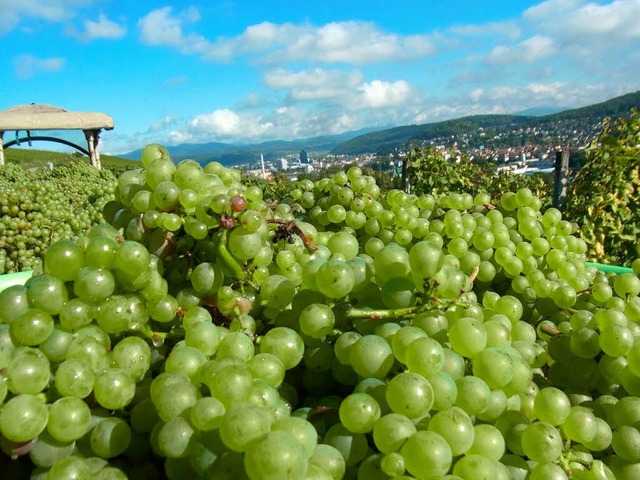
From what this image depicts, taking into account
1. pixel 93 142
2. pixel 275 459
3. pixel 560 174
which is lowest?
pixel 560 174

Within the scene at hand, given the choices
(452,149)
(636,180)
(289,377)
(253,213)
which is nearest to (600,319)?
(289,377)


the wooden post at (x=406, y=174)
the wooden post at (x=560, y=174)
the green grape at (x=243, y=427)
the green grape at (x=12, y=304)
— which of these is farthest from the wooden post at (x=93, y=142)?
the green grape at (x=243, y=427)

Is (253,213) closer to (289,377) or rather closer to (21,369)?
(289,377)

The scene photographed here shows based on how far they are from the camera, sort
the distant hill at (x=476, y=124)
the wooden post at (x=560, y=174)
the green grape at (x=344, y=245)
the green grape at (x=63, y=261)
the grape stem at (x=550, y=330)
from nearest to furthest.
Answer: the green grape at (x=63, y=261), the grape stem at (x=550, y=330), the green grape at (x=344, y=245), the wooden post at (x=560, y=174), the distant hill at (x=476, y=124)

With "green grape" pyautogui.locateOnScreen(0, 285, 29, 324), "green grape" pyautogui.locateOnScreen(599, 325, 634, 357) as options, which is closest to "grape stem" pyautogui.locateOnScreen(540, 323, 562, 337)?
"green grape" pyautogui.locateOnScreen(599, 325, 634, 357)

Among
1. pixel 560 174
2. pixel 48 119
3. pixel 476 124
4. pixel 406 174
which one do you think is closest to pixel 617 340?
pixel 560 174

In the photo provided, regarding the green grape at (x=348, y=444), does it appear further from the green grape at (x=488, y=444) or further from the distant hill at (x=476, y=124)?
the distant hill at (x=476, y=124)

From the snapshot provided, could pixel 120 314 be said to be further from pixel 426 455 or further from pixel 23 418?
pixel 426 455

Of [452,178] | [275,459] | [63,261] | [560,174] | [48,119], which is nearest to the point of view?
[275,459]
